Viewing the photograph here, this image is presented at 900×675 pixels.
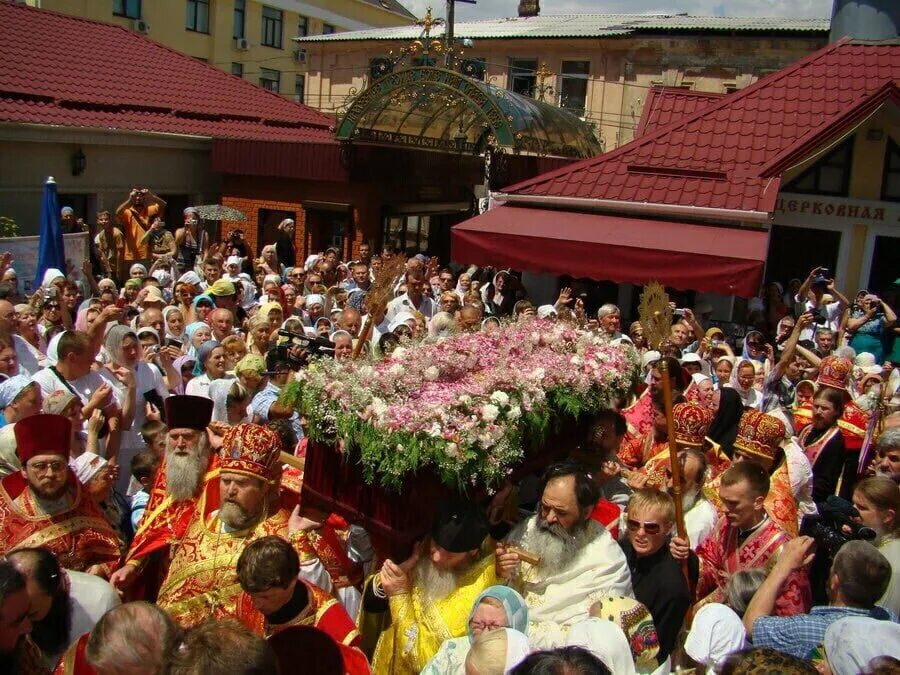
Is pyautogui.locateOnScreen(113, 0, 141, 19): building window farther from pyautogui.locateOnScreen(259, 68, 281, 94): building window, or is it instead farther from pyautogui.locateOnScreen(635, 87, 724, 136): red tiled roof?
pyautogui.locateOnScreen(635, 87, 724, 136): red tiled roof

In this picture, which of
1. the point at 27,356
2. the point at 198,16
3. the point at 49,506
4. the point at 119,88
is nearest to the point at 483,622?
the point at 49,506

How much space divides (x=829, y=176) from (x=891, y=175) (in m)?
0.89

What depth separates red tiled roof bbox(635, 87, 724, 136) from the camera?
1472cm

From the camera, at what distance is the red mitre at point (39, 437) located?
415cm

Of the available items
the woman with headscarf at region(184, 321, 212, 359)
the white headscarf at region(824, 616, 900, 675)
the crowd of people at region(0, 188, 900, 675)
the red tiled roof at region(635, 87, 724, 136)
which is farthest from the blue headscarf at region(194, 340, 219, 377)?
the red tiled roof at region(635, 87, 724, 136)

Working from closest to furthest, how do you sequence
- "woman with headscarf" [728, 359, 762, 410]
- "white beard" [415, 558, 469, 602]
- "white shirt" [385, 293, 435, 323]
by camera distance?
"white beard" [415, 558, 469, 602] < "woman with headscarf" [728, 359, 762, 410] < "white shirt" [385, 293, 435, 323]

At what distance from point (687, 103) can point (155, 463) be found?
40.3 feet

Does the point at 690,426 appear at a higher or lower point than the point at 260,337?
higher

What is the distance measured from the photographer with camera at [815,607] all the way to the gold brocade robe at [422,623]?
1.14 metres

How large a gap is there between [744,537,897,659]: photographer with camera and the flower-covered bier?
1.24 meters

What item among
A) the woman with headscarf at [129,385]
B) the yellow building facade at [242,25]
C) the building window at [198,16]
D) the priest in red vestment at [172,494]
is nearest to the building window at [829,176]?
the woman with headscarf at [129,385]

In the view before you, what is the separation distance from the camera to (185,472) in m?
4.71

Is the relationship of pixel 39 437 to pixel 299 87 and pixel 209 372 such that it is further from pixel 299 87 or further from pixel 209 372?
pixel 299 87

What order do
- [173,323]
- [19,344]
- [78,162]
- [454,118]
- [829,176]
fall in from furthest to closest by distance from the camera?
[454,118], [78,162], [829,176], [173,323], [19,344]
